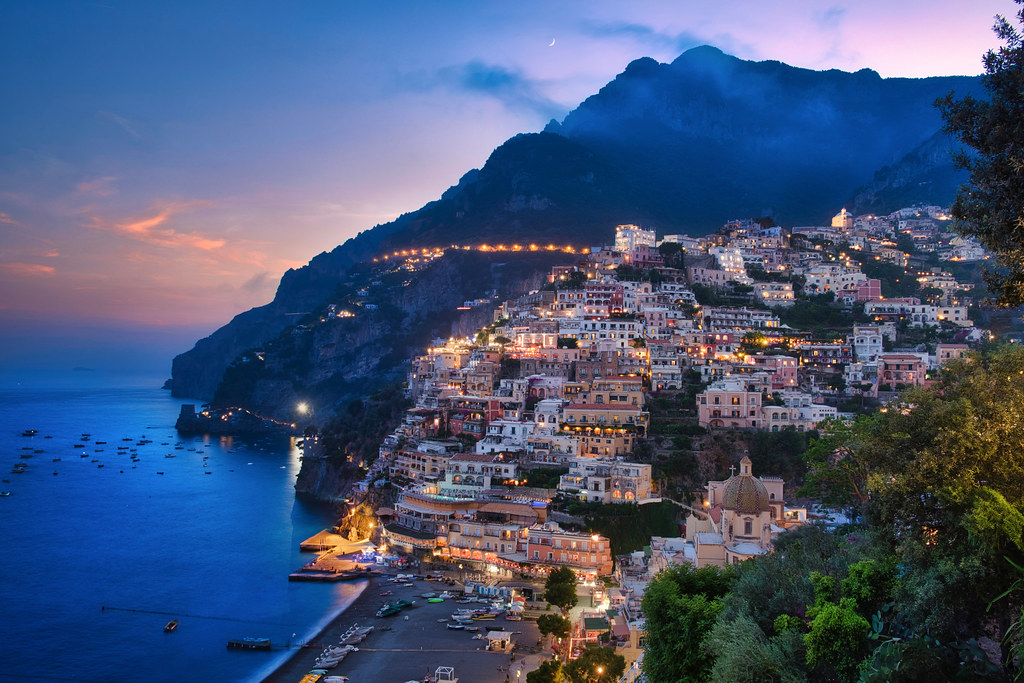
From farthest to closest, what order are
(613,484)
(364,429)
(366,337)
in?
(366,337)
(364,429)
(613,484)

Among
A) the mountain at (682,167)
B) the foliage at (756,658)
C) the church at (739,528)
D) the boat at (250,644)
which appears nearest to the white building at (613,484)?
the church at (739,528)

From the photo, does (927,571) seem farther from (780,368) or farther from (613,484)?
(780,368)

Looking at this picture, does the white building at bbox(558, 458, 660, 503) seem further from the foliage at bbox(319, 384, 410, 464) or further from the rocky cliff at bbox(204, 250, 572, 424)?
the rocky cliff at bbox(204, 250, 572, 424)

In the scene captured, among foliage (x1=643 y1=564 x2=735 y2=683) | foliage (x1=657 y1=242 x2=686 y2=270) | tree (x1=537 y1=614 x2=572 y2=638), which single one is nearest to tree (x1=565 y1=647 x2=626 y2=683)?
tree (x1=537 y1=614 x2=572 y2=638)

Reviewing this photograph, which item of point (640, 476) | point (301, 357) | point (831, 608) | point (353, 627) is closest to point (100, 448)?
point (301, 357)

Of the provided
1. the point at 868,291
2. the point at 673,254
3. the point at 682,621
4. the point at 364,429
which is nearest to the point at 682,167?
the point at 673,254

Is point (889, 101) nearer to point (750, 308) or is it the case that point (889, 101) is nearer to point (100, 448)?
point (750, 308)
